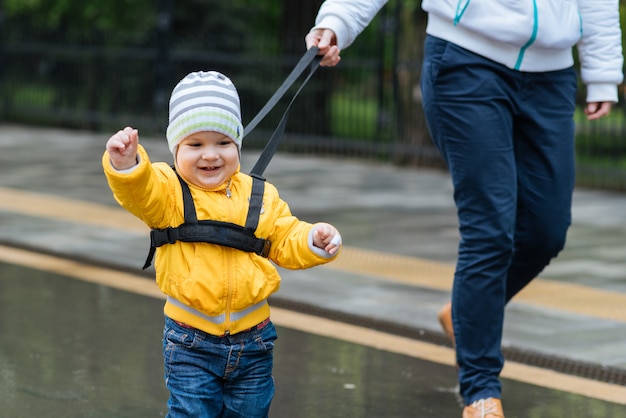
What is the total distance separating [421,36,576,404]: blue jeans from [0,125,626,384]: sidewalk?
1075mm

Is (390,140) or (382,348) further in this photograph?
(390,140)

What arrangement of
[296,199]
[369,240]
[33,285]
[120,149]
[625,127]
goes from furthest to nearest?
[625,127] → [296,199] → [369,240] → [33,285] → [120,149]

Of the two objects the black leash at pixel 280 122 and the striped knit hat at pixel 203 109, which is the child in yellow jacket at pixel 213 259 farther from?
the black leash at pixel 280 122

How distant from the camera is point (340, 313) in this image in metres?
6.14

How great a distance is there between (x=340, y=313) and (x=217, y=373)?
286cm

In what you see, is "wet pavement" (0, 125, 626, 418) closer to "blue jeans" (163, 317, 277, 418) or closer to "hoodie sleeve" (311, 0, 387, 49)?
"blue jeans" (163, 317, 277, 418)

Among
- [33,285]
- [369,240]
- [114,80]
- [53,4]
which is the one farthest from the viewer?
[53,4]

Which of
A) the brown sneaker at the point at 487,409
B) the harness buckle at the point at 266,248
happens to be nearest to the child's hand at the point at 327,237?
the harness buckle at the point at 266,248

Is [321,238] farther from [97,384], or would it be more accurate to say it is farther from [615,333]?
[615,333]

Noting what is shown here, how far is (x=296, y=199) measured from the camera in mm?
10250

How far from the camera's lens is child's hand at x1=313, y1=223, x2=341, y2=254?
320 cm

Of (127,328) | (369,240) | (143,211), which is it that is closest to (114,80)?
(369,240)

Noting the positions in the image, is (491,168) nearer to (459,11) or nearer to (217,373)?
(459,11)

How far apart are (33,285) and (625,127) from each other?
6.12m
